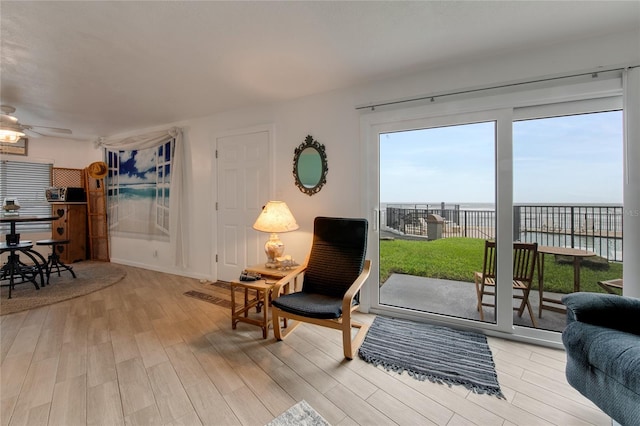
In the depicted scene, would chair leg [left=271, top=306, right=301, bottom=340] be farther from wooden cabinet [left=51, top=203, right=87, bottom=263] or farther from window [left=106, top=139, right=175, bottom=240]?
wooden cabinet [left=51, top=203, right=87, bottom=263]

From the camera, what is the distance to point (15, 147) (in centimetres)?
459

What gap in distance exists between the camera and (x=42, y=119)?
12.6 feet

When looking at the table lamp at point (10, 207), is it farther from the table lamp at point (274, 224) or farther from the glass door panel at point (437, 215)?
the glass door panel at point (437, 215)

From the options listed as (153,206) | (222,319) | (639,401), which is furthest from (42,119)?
(639,401)

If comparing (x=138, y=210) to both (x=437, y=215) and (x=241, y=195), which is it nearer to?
(x=241, y=195)

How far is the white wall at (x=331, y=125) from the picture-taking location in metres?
2.00

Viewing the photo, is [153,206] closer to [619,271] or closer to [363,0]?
[363,0]

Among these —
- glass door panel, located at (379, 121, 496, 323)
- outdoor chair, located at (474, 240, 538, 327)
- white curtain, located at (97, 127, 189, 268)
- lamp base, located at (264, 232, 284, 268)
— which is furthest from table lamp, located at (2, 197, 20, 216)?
outdoor chair, located at (474, 240, 538, 327)

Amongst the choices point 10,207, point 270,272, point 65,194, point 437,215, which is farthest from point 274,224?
point 65,194

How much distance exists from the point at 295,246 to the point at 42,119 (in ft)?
13.8

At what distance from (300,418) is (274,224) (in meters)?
1.51

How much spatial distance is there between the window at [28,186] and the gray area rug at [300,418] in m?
5.86

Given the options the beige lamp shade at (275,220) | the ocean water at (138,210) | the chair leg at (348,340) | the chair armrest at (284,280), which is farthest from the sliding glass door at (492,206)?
the ocean water at (138,210)

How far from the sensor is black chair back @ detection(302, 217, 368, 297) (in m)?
2.35
